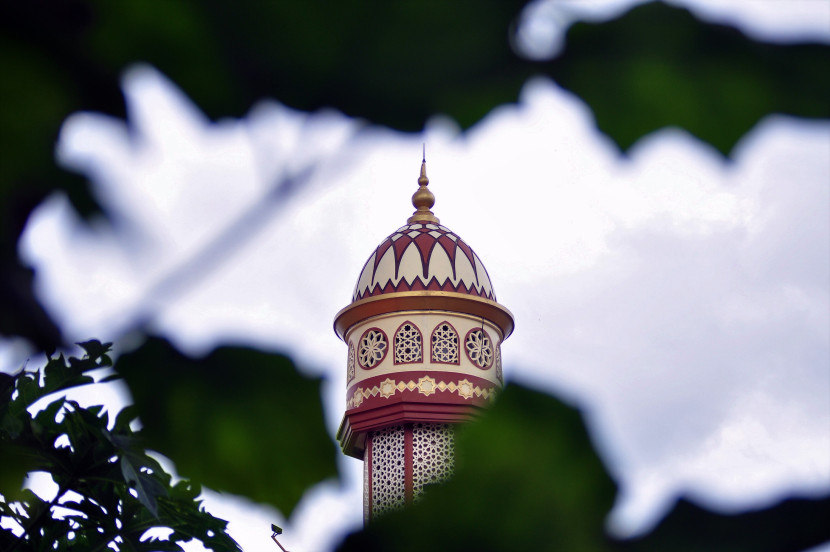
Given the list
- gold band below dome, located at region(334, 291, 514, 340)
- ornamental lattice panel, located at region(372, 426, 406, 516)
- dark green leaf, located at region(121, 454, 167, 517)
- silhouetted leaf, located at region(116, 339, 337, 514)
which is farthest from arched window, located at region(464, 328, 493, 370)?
silhouetted leaf, located at region(116, 339, 337, 514)

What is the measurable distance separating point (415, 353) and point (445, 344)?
25 centimetres

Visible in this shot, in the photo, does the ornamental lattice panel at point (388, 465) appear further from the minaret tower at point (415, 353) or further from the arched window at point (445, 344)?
the arched window at point (445, 344)

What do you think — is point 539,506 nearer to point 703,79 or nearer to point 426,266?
point 703,79

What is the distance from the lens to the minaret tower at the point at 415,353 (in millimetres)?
7516

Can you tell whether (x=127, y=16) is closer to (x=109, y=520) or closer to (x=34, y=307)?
(x=34, y=307)

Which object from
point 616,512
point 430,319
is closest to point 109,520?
point 616,512

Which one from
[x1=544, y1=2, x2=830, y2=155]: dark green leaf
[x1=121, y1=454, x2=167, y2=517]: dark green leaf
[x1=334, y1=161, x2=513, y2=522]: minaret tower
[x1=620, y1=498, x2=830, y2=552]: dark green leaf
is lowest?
[x1=620, y1=498, x2=830, y2=552]: dark green leaf

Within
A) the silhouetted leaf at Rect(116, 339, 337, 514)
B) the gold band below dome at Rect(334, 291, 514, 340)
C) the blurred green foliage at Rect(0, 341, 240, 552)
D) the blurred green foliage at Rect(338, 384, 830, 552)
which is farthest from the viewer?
the gold band below dome at Rect(334, 291, 514, 340)

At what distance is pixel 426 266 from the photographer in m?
7.70

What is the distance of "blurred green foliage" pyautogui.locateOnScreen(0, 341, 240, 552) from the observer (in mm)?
968

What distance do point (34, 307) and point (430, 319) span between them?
718 cm

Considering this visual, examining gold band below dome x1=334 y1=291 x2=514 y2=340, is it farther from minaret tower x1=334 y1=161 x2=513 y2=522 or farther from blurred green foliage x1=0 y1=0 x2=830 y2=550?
blurred green foliage x1=0 y1=0 x2=830 y2=550

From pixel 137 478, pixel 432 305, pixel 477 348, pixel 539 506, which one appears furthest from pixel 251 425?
pixel 477 348

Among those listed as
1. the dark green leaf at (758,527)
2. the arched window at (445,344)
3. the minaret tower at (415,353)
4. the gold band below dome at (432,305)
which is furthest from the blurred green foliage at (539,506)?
the arched window at (445,344)
